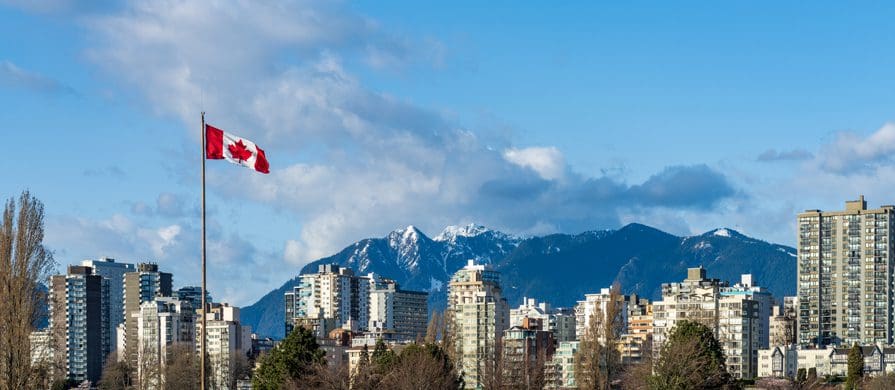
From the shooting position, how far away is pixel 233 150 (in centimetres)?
3891

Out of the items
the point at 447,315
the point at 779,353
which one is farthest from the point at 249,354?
the point at 779,353

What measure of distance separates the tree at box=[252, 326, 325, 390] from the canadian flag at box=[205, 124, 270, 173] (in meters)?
36.3

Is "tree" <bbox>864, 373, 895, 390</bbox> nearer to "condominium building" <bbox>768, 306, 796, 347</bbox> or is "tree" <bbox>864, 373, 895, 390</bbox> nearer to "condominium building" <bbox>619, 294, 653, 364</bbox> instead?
"condominium building" <bbox>619, 294, 653, 364</bbox>

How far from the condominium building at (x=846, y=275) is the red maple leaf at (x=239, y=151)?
15062cm

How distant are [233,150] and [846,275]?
160392 mm

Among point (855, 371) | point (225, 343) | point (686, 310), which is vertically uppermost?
point (686, 310)

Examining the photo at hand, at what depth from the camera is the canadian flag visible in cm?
3844

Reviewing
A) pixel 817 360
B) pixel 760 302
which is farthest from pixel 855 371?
pixel 760 302

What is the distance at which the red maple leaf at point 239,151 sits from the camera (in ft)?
128

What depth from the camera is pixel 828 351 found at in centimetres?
15025

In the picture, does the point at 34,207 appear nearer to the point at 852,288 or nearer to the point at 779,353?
the point at 779,353

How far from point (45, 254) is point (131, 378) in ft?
345

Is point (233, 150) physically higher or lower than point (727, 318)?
higher

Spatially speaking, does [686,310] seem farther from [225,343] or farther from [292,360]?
[292,360]
